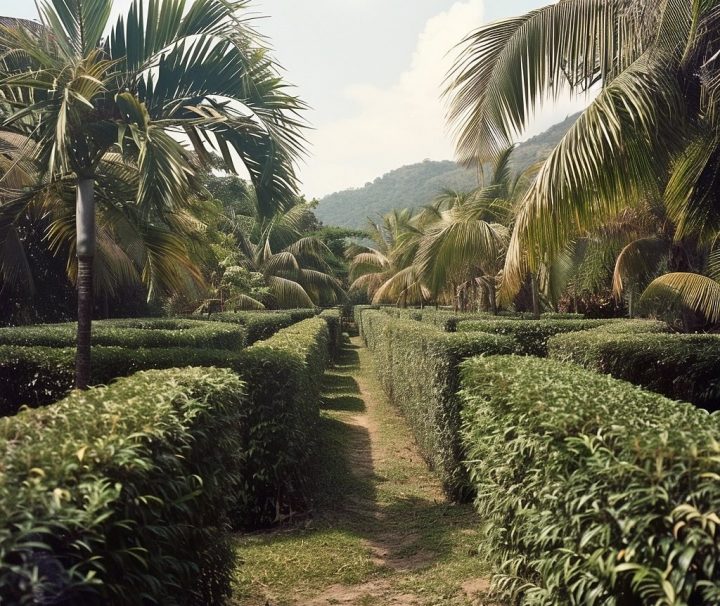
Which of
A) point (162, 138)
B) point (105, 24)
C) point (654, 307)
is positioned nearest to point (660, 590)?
point (162, 138)

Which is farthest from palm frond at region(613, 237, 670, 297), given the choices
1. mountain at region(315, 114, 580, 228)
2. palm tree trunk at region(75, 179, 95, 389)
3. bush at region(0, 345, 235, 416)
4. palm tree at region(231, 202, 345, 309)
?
mountain at region(315, 114, 580, 228)

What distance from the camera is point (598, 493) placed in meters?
2.09

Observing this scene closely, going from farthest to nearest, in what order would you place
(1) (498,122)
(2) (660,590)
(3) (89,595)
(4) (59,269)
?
(4) (59,269) → (1) (498,122) → (2) (660,590) → (3) (89,595)

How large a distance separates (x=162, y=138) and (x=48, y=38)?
1939 millimetres

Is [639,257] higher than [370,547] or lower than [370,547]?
higher

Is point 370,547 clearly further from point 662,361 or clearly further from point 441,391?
point 662,361

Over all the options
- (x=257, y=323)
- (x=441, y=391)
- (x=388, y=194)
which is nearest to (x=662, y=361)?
(x=441, y=391)

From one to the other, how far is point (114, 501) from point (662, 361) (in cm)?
522

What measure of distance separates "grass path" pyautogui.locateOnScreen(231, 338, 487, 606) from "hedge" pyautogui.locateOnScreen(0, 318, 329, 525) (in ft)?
1.06

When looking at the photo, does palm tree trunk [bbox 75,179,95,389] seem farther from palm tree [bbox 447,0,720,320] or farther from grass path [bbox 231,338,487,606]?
palm tree [bbox 447,0,720,320]

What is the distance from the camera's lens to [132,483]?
1948mm

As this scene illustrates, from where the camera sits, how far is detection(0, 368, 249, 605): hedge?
149cm

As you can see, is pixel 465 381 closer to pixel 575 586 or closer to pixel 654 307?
pixel 575 586

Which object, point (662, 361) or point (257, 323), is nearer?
point (662, 361)
